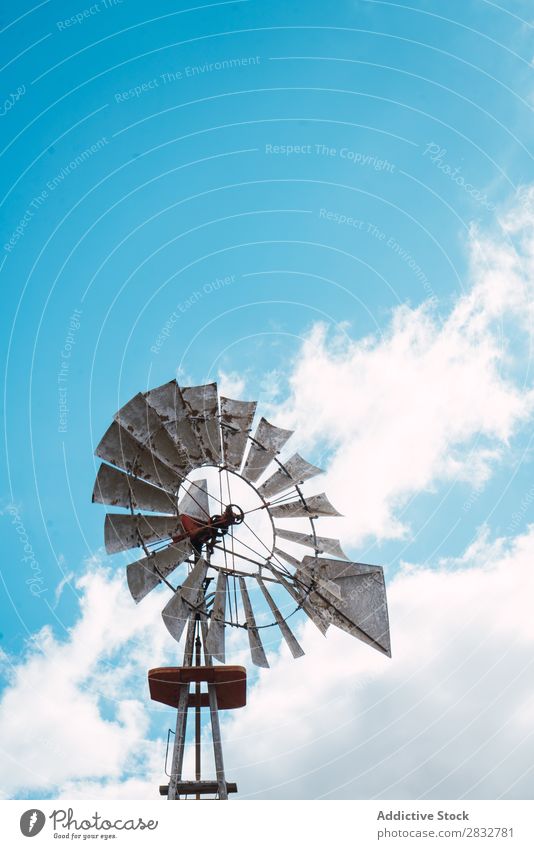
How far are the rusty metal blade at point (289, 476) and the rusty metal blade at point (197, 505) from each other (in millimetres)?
835

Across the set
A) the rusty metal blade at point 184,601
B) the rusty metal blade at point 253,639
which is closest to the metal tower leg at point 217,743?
the rusty metal blade at point 253,639

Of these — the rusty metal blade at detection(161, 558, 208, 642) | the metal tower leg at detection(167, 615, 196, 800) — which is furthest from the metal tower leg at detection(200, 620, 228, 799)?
the rusty metal blade at detection(161, 558, 208, 642)

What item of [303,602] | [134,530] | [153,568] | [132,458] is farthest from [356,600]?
[132,458]

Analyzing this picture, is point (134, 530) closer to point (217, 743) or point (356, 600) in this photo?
point (217, 743)

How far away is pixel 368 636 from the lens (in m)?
10.5

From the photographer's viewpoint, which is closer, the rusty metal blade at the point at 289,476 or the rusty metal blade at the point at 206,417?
the rusty metal blade at the point at 206,417

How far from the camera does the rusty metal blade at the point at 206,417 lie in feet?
35.3

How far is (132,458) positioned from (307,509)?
106 inches

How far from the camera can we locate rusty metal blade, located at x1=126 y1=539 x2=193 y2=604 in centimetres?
965

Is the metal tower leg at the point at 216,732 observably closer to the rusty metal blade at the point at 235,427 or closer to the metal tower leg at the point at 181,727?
the metal tower leg at the point at 181,727

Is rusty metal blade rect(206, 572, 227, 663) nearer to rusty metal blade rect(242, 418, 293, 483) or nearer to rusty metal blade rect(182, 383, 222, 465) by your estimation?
rusty metal blade rect(242, 418, 293, 483)
